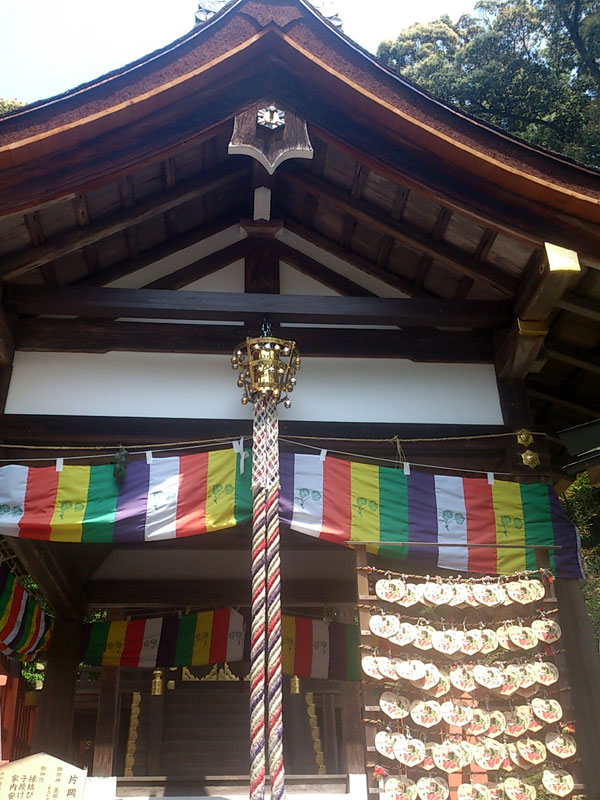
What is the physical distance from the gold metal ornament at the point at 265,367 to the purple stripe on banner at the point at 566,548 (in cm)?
256

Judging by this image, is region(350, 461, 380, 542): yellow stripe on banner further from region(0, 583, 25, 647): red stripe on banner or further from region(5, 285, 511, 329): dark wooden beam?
region(0, 583, 25, 647): red stripe on banner

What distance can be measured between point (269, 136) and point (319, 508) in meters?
3.03

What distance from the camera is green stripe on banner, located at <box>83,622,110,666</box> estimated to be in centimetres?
962

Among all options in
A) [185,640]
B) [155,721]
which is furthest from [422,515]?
[155,721]

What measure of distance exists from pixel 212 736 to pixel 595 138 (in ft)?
48.7

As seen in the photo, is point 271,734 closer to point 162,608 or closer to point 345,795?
point 345,795

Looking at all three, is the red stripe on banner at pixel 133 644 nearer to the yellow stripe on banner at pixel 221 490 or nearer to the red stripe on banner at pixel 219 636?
the red stripe on banner at pixel 219 636

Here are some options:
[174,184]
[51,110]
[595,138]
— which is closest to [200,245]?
[174,184]

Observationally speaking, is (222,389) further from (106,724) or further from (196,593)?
(106,724)

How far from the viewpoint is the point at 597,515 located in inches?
378

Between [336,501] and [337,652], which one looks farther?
[337,652]

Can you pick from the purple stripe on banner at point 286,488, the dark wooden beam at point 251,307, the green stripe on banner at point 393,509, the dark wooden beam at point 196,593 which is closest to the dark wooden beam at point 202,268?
the dark wooden beam at point 251,307

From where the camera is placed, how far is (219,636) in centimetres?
970

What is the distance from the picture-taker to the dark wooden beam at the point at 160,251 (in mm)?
6762
